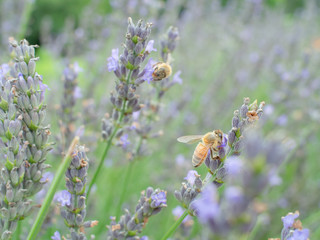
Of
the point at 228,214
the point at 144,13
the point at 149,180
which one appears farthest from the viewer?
the point at 144,13

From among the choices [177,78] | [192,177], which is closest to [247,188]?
[192,177]

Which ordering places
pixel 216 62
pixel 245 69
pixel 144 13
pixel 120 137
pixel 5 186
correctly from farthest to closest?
pixel 216 62
pixel 245 69
pixel 144 13
pixel 120 137
pixel 5 186

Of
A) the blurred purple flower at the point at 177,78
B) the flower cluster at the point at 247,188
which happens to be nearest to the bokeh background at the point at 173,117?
the blurred purple flower at the point at 177,78

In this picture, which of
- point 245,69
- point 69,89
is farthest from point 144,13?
point 245,69

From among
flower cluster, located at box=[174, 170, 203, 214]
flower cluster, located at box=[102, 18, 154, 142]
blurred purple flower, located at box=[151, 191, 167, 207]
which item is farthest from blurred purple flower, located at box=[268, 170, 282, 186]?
flower cluster, located at box=[102, 18, 154, 142]

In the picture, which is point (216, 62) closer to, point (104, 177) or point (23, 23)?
point (104, 177)

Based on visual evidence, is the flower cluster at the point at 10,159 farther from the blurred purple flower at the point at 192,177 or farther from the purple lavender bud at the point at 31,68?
the blurred purple flower at the point at 192,177

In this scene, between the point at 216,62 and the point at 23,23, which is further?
the point at 216,62
